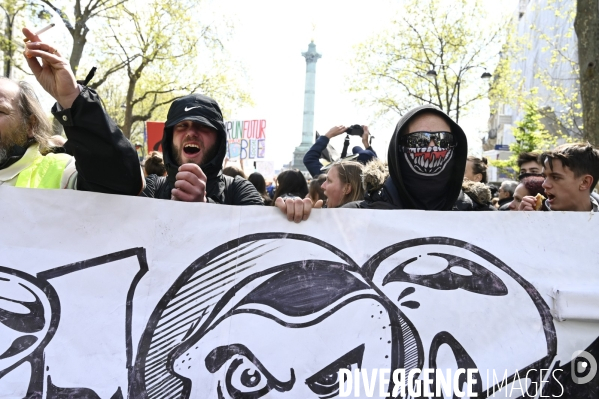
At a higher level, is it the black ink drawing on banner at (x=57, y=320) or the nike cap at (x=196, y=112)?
the nike cap at (x=196, y=112)

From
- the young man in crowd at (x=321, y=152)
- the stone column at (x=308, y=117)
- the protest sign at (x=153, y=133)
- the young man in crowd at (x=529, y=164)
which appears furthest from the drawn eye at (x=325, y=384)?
the stone column at (x=308, y=117)

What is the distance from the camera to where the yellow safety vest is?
2.53 m

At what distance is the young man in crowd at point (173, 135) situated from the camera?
2133 millimetres

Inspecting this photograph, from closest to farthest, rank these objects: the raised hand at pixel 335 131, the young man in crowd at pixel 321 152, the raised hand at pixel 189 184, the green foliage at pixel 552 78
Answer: the raised hand at pixel 189 184, the young man in crowd at pixel 321 152, the raised hand at pixel 335 131, the green foliage at pixel 552 78

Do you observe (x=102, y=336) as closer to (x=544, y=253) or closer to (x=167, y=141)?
(x=167, y=141)

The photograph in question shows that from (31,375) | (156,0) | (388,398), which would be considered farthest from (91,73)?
(156,0)

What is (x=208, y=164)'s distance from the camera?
2633 mm

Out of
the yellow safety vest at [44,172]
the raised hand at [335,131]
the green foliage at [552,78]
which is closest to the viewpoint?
the yellow safety vest at [44,172]

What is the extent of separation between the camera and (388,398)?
82.4 inches

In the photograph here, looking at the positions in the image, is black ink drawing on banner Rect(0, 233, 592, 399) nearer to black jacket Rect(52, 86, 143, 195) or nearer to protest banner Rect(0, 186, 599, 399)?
protest banner Rect(0, 186, 599, 399)

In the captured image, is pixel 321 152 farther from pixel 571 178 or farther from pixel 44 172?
pixel 44 172

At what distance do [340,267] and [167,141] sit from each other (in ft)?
3.37

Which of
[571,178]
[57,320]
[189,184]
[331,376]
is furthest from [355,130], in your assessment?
[57,320]

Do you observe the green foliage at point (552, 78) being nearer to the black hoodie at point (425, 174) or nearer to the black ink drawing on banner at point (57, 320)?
the black hoodie at point (425, 174)
